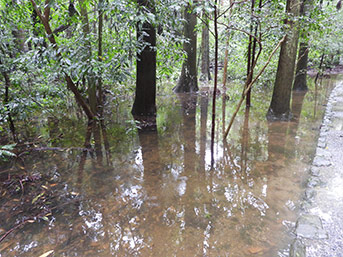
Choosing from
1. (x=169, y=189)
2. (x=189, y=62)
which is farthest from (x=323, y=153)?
(x=189, y=62)

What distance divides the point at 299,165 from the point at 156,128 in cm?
323

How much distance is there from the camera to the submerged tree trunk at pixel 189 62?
9.96m

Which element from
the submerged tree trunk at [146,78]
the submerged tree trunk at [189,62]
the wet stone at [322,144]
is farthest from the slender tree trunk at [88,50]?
the submerged tree trunk at [189,62]

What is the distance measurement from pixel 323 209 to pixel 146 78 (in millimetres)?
4720

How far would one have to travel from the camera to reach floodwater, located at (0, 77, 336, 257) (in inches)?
92.7

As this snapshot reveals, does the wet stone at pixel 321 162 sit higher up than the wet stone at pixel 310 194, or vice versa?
the wet stone at pixel 321 162

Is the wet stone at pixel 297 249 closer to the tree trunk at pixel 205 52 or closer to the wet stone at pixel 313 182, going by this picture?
the wet stone at pixel 313 182

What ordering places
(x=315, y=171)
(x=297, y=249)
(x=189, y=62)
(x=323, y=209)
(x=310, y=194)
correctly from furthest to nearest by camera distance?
(x=189, y=62)
(x=315, y=171)
(x=310, y=194)
(x=323, y=209)
(x=297, y=249)

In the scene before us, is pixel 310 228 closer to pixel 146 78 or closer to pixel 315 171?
pixel 315 171

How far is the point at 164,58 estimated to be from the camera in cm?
625

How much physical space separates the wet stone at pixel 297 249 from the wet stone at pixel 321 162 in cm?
194

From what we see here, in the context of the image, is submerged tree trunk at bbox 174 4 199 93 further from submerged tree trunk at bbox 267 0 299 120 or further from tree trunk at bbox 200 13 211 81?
submerged tree trunk at bbox 267 0 299 120

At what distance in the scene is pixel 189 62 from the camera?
10156 mm

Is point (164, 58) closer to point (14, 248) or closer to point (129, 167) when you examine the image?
point (129, 167)
